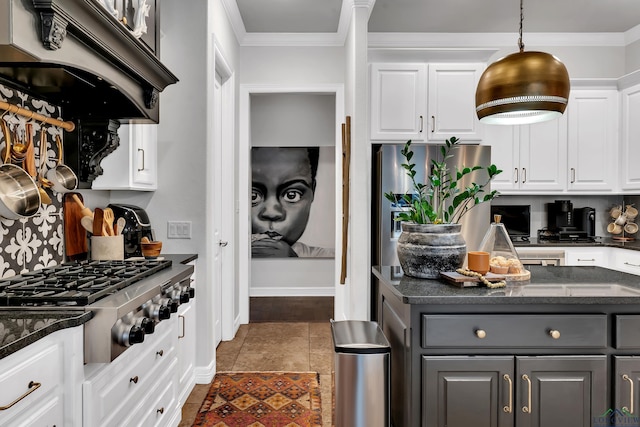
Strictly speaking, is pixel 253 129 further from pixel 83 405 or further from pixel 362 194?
pixel 83 405

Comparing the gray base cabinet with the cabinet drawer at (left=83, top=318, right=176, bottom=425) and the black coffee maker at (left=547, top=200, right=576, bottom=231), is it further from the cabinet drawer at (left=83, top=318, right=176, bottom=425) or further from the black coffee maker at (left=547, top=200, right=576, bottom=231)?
the black coffee maker at (left=547, top=200, right=576, bottom=231)

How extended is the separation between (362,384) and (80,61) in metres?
1.62

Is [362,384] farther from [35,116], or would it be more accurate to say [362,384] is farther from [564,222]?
[564,222]

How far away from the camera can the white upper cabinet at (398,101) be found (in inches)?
145

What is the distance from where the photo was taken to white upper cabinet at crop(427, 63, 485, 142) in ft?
12.2

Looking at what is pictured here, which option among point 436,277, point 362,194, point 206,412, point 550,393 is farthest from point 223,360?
point 550,393

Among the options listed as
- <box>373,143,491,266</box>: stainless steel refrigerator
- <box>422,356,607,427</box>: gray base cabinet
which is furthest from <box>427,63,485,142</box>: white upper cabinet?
<box>422,356,607,427</box>: gray base cabinet

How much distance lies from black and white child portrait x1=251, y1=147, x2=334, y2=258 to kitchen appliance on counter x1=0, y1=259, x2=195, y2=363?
350 cm

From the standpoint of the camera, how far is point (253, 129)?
18.2 ft

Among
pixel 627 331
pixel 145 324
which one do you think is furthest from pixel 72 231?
pixel 627 331

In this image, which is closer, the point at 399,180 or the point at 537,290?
the point at 537,290

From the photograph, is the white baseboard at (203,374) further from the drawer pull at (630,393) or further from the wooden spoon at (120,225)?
the drawer pull at (630,393)

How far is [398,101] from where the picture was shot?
3.71 meters

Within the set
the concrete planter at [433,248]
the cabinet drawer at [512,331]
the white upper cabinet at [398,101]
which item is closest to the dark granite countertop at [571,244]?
the white upper cabinet at [398,101]
